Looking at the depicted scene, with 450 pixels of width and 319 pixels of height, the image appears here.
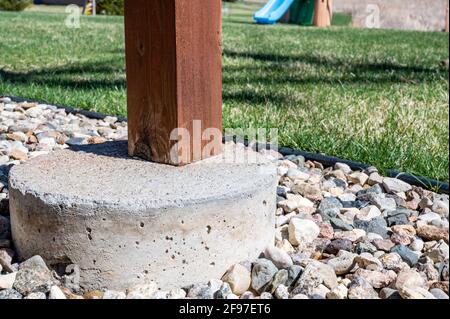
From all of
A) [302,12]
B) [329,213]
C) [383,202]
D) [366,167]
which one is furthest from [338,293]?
[302,12]

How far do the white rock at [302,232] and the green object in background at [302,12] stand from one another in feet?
49.2

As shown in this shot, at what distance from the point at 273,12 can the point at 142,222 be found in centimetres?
1551

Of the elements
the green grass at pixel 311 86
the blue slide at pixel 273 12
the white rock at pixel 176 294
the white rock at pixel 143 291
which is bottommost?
the white rock at pixel 176 294

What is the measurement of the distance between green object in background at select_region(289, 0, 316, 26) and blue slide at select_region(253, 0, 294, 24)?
0.44 m

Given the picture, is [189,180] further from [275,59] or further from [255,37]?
[255,37]

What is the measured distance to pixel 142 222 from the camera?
1929 mm

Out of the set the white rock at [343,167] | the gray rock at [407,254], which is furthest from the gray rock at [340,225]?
the white rock at [343,167]

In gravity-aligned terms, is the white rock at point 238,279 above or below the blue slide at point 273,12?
below

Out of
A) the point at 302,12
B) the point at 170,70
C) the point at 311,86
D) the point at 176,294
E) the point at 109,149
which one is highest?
the point at 170,70

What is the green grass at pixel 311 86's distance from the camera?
134 inches

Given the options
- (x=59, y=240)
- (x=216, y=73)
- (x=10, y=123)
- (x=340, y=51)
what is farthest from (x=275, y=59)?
(x=59, y=240)

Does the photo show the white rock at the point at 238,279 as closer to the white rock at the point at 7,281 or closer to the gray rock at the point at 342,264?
the gray rock at the point at 342,264

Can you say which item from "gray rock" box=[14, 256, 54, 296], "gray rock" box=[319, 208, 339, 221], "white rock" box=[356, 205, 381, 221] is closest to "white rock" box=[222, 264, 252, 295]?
"gray rock" box=[14, 256, 54, 296]

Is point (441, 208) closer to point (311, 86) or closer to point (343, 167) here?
point (343, 167)
